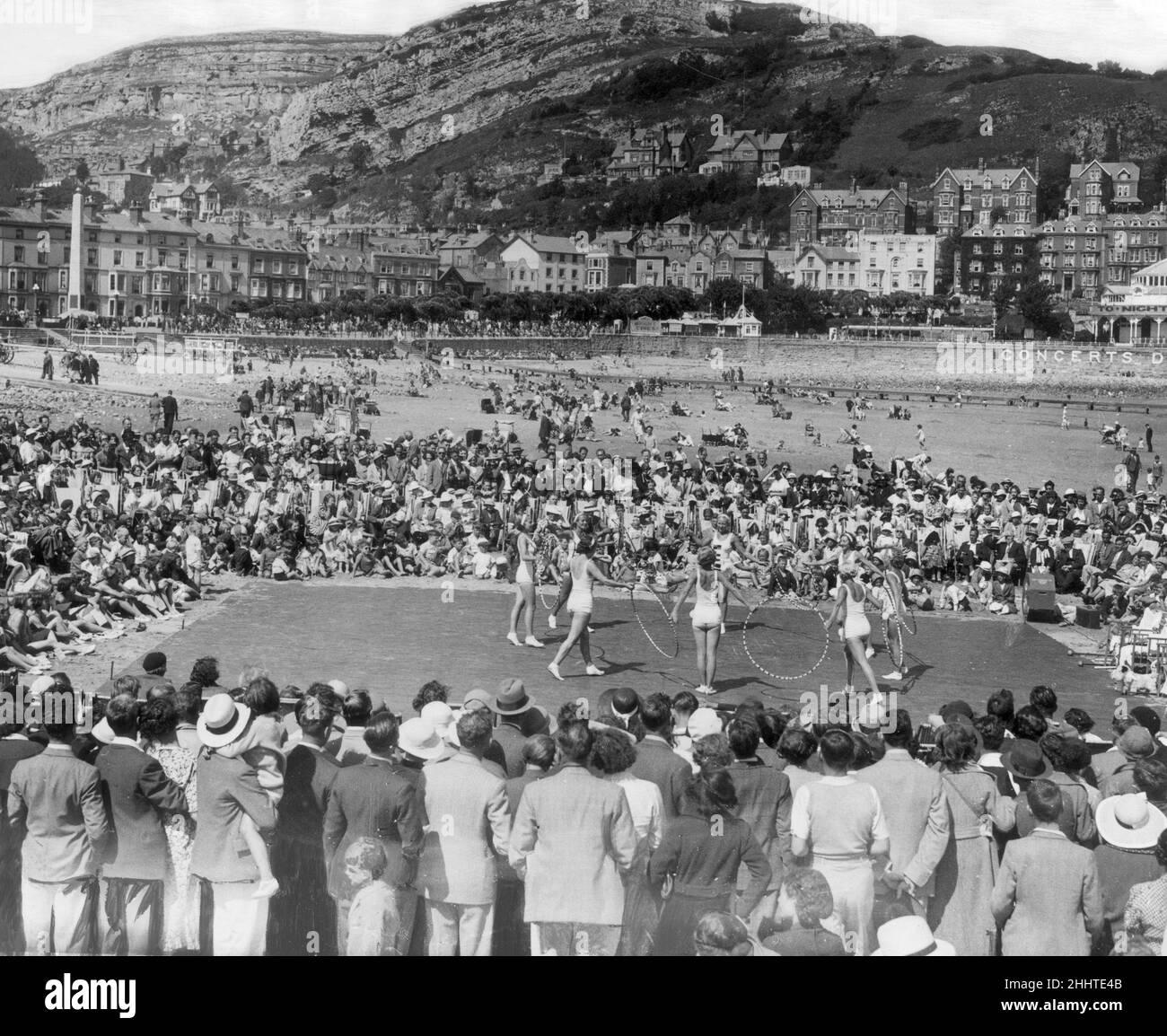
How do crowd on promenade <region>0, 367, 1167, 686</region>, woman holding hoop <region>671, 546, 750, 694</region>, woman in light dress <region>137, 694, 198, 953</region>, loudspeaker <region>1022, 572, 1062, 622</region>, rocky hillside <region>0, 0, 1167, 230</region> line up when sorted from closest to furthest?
woman in light dress <region>137, 694, 198, 953</region>
woman holding hoop <region>671, 546, 750, 694</region>
crowd on promenade <region>0, 367, 1167, 686</region>
loudspeaker <region>1022, 572, 1062, 622</region>
rocky hillside <region>0, 0, 1167, 230</region>

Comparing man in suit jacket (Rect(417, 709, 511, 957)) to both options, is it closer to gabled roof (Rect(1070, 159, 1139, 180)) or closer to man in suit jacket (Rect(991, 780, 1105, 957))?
man in suit jacket (Rect(991, 780, 1105, 957))

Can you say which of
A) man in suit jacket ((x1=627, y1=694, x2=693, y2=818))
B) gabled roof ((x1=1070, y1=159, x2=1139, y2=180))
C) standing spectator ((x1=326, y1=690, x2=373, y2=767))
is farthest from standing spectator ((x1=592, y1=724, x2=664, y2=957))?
gabled roof ((x1=1070, y1=159, x2=1139, y2=180))

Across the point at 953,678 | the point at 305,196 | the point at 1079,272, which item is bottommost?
the point at 953,678

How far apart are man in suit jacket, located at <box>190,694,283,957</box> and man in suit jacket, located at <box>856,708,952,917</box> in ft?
8.16

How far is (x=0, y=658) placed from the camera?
1115 centimetres

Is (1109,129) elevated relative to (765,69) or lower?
lower

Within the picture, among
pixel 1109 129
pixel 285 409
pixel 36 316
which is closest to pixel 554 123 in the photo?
pixel 1109 129

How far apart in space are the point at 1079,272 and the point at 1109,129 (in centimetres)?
4087

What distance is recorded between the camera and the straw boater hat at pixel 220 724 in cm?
594

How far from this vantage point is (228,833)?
5.96 m

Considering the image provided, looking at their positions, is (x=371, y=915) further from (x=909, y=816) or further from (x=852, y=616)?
(x=852, y=616)

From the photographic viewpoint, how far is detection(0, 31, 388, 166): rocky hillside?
431ft

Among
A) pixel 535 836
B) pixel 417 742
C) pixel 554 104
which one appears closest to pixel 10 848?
pixel 417 742
